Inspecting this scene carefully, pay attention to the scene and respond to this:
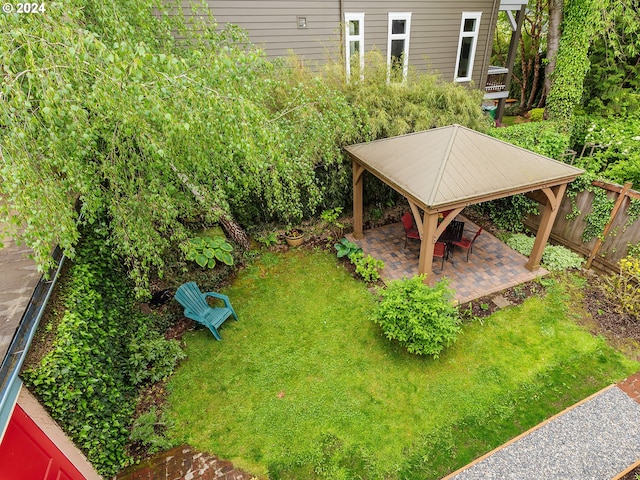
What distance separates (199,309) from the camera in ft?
19.1

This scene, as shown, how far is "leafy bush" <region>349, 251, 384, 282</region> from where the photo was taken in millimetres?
6828

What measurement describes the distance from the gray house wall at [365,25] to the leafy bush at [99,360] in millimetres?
6442

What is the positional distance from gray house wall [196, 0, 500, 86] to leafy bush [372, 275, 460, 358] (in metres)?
6.67

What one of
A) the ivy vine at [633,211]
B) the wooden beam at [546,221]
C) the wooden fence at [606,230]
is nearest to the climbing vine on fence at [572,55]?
the wooden fence at [606,230]

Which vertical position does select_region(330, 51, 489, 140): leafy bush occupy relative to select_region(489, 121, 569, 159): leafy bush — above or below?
above

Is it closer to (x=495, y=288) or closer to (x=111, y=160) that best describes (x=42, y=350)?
(x=111, y=160)

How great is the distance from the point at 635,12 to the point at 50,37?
13833mm

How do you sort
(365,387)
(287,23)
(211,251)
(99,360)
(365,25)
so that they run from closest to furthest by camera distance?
(99,360)
(365,387)
(211,251)
(287,23)
(365,25)

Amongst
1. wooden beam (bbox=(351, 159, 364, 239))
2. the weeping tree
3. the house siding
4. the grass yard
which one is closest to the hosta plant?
the grass yard

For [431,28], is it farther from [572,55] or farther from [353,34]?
[572,55]

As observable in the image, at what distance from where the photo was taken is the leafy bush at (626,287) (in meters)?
5.50

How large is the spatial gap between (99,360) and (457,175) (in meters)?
5.88

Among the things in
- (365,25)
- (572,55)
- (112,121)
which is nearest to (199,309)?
(112,121)

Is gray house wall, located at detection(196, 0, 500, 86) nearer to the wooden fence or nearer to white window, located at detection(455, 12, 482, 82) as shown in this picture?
white window, located at detection(455, 12, 482, 82)
